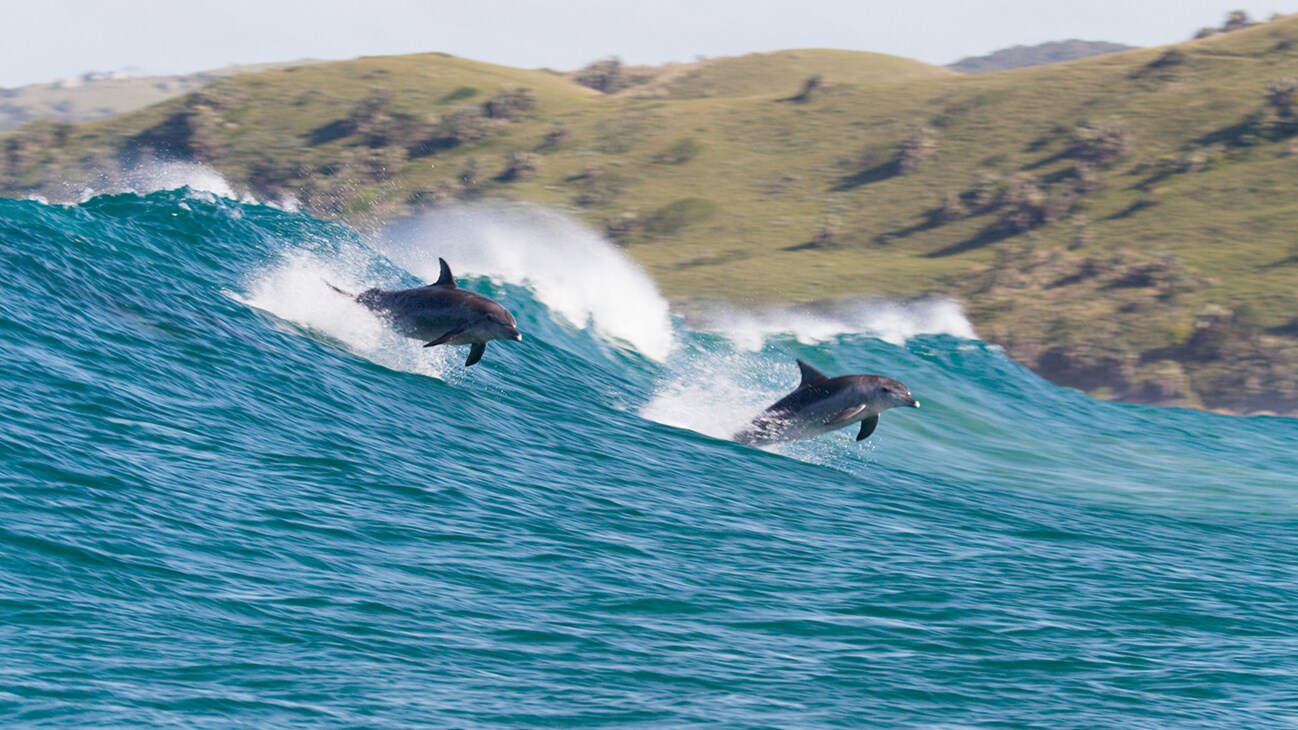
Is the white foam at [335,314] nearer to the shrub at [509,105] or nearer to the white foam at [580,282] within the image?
the white foam at [580,282]

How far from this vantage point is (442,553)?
12.6 meters

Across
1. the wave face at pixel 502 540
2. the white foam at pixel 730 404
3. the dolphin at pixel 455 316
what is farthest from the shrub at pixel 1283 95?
the dolphin at pixel 455 316

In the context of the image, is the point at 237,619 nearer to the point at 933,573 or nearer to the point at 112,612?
the point at 112,612

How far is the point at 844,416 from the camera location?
58.8ft

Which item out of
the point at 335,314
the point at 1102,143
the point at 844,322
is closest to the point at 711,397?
the point at 335,314

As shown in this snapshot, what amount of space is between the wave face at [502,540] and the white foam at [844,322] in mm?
12866

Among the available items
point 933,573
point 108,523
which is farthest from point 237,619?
point 933,573

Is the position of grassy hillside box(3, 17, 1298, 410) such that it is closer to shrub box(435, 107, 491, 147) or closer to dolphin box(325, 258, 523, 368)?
shrub box(435, 107, 491, 147)

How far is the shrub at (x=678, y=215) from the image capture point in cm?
6506

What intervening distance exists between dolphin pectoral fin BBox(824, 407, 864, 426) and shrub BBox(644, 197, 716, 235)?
154ft

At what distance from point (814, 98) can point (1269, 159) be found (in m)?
27.7

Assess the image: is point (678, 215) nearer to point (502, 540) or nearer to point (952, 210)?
point (952, 210)

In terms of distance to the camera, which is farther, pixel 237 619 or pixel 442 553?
pixel 442 553

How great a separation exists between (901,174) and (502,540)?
190 feet
